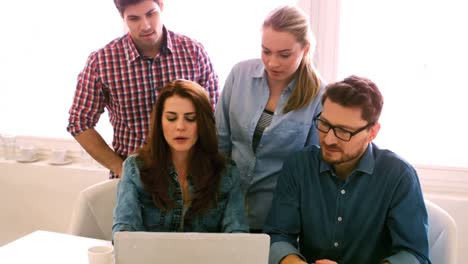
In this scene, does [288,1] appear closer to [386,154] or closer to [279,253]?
[386,154]

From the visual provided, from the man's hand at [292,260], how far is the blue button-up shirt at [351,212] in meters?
0.01

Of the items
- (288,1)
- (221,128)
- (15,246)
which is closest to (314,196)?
(221,128)

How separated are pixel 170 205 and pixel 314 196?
0.47 m

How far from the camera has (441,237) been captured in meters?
1.56

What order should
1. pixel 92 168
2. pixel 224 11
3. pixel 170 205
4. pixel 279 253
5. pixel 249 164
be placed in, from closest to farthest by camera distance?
pixel 279 253
pixel 170 205
pixel 249 164
pixel 224 11
pixel 92 168

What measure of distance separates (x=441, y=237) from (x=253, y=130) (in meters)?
0.71

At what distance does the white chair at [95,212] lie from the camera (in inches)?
68.1

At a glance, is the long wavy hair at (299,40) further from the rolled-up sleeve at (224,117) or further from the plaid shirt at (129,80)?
the plaid shirt at (129,80)

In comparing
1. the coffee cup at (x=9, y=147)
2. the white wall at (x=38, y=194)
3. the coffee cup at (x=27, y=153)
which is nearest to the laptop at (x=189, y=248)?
the white wall at (x=38, y=194)

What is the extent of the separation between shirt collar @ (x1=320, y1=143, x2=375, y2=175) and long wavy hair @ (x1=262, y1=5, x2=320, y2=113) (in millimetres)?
237

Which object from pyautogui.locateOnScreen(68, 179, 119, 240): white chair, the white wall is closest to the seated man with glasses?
pyautogui.locateOnScreen(68, 179, 119, 240): white chair

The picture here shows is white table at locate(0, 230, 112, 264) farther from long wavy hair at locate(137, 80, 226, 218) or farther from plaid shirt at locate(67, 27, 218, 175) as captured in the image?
plaid shirt at locate(67, 27, 218, 175)

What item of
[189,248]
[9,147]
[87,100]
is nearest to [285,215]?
[189,248]

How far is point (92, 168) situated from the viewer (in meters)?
2.88
